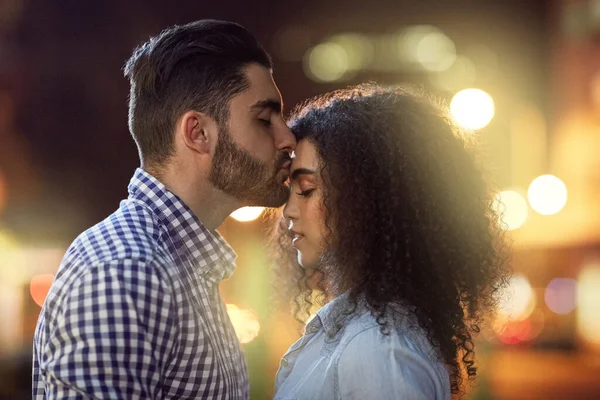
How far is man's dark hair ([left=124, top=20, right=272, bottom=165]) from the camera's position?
3453mm

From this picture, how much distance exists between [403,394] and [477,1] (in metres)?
32.2

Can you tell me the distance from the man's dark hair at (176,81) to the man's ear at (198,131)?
0.03 metres

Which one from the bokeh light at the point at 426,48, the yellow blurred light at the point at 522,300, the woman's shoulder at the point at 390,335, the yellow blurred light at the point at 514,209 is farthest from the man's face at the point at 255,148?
the bokeh light at the point at 426,48

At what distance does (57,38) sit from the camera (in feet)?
64.3

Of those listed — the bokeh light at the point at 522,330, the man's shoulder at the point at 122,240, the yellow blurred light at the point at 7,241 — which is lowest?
the bokeh light at the point at 522,330

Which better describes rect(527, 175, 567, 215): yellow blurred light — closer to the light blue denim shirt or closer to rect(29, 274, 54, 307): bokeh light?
rect(29, 274, 54, 307): bokeh light

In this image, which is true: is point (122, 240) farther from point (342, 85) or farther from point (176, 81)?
point (342, 85)

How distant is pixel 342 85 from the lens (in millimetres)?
30266

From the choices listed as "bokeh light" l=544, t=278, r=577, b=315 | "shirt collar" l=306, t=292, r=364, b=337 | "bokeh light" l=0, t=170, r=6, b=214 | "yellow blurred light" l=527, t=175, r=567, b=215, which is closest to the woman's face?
"shirt collar" l=306, t=292, r=364, b=337

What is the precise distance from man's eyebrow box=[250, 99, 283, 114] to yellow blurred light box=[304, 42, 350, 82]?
86.8 ft

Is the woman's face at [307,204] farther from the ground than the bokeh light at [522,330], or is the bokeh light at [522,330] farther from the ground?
the woman's face at [307,204]

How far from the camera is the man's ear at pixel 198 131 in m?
3.44

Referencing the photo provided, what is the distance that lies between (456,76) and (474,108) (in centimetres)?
1497

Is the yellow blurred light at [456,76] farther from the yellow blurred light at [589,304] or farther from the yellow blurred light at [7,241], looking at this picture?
the yellow blurred light at [7,241]
